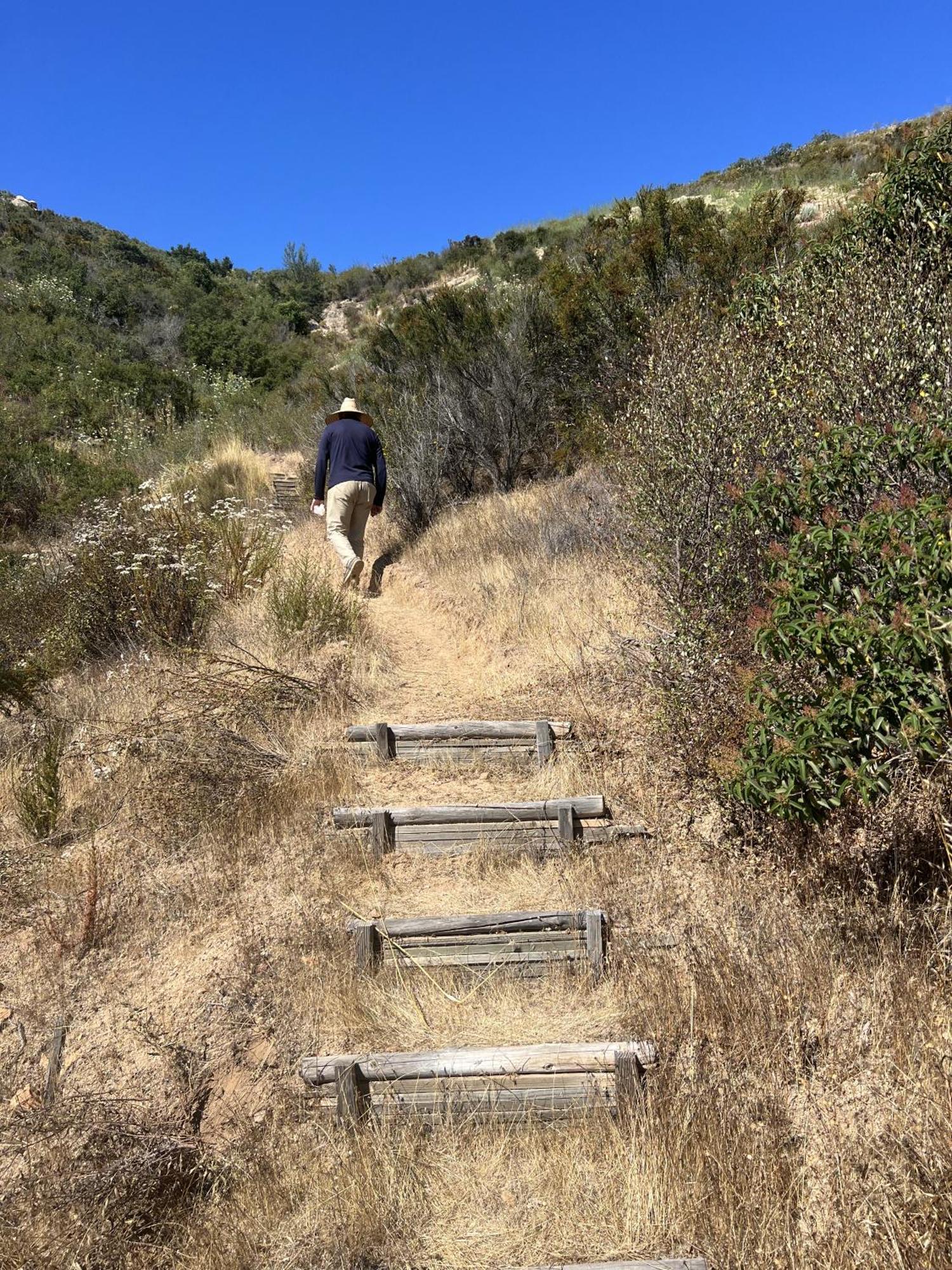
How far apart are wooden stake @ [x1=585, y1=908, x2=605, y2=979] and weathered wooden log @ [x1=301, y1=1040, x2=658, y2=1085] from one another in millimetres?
467

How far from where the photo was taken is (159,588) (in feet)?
22.0

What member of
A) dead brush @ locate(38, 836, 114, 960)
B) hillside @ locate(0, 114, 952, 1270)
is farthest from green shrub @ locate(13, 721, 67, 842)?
dead brush @ locate(38, 836, 114, 960)

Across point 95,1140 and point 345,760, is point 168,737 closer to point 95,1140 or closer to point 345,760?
point 345,760

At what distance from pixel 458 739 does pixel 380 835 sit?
3.28 feet

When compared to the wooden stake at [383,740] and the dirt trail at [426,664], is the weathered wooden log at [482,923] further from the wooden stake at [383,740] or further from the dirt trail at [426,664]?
the dirt trail at [426,664]

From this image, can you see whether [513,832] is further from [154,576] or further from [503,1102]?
[154,576]

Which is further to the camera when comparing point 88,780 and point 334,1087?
point 88,780

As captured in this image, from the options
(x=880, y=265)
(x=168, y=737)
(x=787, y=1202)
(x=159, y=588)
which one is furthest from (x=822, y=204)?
(x=787, y=1202)

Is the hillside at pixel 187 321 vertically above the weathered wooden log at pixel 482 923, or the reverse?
the hillside at pixel 187 321

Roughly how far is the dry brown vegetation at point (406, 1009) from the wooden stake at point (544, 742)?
0.54 feet

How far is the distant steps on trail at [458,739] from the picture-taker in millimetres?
5293

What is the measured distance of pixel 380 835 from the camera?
458cm

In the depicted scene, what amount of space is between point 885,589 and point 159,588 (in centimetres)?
556

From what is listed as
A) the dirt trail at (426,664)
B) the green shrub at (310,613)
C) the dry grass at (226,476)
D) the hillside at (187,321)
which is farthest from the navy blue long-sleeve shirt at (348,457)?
the hillside at (187,321)
